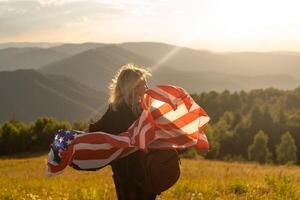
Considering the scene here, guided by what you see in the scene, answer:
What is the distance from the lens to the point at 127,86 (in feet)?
20.5

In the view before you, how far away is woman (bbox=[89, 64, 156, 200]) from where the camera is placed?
20.5 ft

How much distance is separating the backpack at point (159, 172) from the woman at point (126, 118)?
0.12m

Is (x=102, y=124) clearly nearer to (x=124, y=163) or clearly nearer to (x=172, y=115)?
(x=124, y=163)

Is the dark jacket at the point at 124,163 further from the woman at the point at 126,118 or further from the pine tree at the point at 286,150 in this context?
the pine tree at the point at 286,150

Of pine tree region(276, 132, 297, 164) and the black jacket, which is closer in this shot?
the black jacket

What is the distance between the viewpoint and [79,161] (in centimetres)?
664

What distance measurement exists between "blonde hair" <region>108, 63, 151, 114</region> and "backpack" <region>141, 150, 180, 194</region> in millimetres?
637

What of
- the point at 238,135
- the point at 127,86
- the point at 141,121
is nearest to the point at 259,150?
the point at 238,135

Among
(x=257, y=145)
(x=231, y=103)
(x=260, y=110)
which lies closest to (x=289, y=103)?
(x=231, y=103)

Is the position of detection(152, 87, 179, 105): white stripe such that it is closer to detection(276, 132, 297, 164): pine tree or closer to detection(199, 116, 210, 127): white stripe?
detection(199, 116, 210, 127): white stripe

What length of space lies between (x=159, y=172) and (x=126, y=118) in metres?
0.81

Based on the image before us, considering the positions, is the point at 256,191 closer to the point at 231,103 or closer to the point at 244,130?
the point at 244,130

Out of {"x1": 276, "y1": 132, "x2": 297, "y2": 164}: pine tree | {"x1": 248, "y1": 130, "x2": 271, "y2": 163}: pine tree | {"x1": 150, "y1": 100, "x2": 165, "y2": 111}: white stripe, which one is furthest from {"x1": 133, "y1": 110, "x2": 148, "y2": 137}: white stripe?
{"x1": 248, "y1": 130, "x2": 271, "y2": 163}: pine tree

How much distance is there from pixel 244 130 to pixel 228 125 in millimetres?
4506
